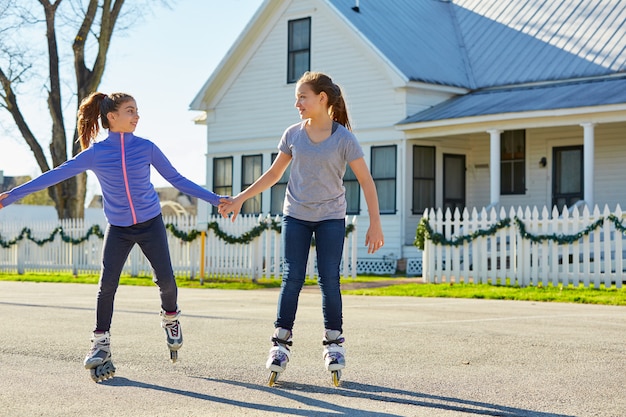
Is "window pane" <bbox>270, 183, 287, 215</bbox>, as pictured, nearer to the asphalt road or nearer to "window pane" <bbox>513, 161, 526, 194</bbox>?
"window pane" <bbox>513, 161, 526, 194</bbox>

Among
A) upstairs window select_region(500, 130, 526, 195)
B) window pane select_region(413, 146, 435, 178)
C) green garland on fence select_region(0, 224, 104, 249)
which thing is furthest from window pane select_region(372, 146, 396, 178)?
green garland on fence select_region(0, 224, 104, 249)

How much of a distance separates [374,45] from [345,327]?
53.8 feet

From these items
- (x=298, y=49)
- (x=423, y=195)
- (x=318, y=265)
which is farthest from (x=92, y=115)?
(x=298, y=49)

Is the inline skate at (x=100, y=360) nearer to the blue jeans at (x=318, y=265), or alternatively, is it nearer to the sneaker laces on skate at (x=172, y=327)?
the sneaker laces on skate at (x=172, y=327)

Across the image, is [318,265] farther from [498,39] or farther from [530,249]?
[498,39]

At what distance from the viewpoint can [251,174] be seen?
29.9 m

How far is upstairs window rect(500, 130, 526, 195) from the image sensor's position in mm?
26109

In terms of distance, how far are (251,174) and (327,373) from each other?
23046 millimetres

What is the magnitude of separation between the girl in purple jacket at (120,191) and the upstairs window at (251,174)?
882 inches

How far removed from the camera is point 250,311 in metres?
13.0

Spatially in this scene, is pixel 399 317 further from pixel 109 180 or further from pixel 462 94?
pixel 462 94

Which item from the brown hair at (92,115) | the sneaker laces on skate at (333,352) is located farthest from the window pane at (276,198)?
the sneaker laces on skate at (333,352)

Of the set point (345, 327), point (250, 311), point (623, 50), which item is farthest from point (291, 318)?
point (623, 50)

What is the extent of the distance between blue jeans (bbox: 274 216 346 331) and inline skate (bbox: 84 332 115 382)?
1093 millimetres
